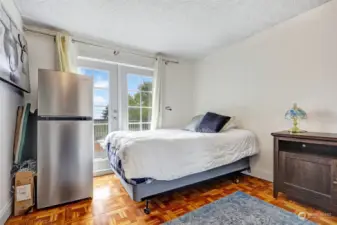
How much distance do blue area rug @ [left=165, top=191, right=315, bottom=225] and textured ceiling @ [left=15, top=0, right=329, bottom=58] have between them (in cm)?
220

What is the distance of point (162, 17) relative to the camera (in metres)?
2.21

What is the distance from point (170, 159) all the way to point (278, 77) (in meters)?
1.93

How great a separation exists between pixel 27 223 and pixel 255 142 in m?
2.85

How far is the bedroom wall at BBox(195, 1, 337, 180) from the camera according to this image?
6.72 feet

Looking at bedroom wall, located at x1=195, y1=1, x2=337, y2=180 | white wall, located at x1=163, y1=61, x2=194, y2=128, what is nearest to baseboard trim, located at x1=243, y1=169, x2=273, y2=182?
bedroom wall, located at x1=195, y1=1, x2=337, y2=180

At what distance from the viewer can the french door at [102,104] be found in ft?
9.59

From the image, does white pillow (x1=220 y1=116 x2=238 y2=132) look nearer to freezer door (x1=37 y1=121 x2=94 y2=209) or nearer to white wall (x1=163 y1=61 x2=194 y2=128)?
white wall (x1=163 y1=61 x2=194 y2=128)

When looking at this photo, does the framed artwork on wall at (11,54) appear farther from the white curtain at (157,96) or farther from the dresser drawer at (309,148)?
the dresser drawer at (309,148)

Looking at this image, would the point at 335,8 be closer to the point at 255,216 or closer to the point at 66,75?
the point at 255,216

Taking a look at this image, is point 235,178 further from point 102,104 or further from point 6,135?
point 6,135

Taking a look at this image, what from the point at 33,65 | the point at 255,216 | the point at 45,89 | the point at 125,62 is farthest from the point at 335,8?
the point at 33,65

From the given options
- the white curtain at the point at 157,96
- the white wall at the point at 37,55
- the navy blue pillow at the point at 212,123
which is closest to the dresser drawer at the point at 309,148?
the navy blue pillow at the point at 212,123

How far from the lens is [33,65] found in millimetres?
2441

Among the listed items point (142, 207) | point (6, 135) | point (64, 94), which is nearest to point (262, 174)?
point (142, 207)
